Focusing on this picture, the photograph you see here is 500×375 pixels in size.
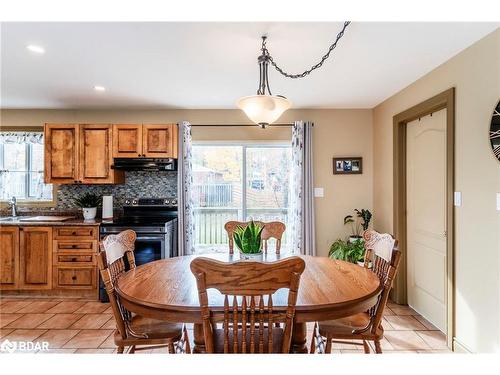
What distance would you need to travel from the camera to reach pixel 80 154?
12.6 ft

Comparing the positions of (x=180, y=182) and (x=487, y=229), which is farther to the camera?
(x=180, y=182)

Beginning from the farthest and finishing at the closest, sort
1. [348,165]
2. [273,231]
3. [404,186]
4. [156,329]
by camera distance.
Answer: [348,165] < [404,186] < [273,231] < [156,329]

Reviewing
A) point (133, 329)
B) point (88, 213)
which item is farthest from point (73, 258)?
point (133, 329)

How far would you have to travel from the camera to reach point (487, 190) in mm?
2031

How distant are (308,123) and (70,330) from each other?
356cm

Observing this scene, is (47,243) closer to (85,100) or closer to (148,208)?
(148,208)

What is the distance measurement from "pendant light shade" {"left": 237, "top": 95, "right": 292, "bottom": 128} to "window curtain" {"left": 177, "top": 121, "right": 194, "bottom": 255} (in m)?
2.20

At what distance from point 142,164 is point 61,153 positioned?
111 cm

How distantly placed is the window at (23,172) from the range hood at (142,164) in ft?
4.29

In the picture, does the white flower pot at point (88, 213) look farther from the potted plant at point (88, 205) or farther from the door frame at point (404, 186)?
the door frame at point (404, 186)

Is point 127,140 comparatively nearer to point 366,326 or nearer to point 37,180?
point 37,180

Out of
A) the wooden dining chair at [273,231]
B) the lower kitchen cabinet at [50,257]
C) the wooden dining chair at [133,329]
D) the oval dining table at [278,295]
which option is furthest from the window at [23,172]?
the wooden dining chair at [273,231]
